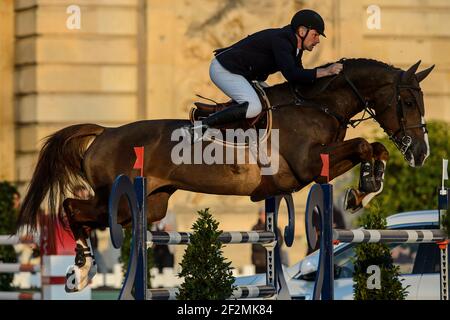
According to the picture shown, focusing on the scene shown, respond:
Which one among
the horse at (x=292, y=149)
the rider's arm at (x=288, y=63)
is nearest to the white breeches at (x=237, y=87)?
Answer: the horse at (x=292, y=149)

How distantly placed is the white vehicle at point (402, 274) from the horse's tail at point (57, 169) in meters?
1.59

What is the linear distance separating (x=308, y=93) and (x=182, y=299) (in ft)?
7.05

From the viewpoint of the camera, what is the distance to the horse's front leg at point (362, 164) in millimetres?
9578

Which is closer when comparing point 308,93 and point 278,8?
point 308,93

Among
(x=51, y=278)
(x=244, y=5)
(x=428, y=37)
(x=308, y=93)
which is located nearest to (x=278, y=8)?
(x=244, y=5)

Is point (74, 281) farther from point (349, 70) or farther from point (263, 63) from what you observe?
point (349, 70)

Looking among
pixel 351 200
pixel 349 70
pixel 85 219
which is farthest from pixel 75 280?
pixel 349 70

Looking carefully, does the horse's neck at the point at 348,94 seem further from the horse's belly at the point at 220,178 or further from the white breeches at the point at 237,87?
the horse's belly at the point at 220,178

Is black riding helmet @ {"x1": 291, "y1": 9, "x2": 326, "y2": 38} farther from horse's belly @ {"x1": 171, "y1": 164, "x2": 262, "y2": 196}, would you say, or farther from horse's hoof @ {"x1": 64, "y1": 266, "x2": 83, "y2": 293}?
horse's hoof @ {"x1": 64, "y1": 266, "x2": 83, "y2": 293}

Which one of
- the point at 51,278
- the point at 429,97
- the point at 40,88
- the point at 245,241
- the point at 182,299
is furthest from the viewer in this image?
the point at 429,97

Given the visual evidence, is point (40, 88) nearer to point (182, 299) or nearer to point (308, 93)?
point (308, 93)

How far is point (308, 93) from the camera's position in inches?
396

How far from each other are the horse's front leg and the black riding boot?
665mm

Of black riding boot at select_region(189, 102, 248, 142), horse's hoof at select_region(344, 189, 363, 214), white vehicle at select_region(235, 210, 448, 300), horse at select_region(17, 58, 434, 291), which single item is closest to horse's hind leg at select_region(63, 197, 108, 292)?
horse at select_region(17, 58, 434, 291)
